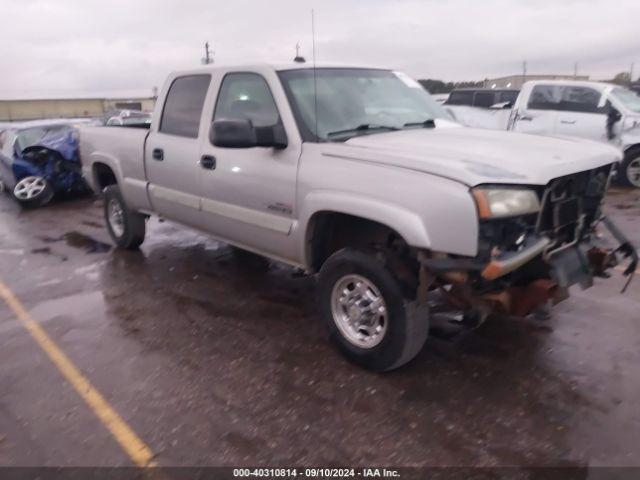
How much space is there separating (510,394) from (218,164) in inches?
107

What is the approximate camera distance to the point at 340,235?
3.87m

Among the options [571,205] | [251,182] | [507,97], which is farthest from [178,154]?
[507,97]

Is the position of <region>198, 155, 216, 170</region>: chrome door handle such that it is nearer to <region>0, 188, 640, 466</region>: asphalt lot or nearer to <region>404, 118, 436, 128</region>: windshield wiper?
<region>0, 188, 640, 466</region>: asphalt lot

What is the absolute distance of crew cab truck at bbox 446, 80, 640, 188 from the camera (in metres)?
9.48

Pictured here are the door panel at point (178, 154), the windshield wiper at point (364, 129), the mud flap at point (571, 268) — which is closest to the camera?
the mud flap at point (571, 268)

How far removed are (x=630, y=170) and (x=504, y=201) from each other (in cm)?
855

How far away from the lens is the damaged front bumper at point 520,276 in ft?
9.52

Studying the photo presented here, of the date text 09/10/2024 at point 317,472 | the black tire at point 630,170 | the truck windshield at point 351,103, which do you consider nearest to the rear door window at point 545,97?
the black tire at point 630,170

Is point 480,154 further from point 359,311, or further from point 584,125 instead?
point 584,125

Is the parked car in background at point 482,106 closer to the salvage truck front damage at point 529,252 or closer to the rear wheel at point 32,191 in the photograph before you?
the salvage truck front damage at point 529,252

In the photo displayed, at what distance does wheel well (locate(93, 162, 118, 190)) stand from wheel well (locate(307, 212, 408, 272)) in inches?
140

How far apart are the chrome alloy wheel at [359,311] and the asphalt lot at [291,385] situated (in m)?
0.23

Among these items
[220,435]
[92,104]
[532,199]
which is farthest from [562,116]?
[92,104]

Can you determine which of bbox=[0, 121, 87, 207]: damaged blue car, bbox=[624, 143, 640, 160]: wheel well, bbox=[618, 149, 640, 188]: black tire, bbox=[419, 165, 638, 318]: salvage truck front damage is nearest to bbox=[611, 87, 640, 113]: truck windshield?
bbox=[624, 143, 640, 160]: wheel well
